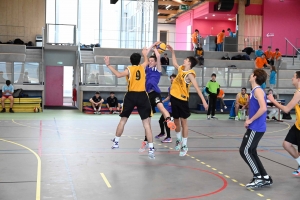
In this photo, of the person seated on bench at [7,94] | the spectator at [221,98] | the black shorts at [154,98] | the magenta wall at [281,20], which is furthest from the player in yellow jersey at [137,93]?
the magenta wall at [281,20]

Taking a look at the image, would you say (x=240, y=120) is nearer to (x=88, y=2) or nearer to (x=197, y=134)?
(x=197, y=134)

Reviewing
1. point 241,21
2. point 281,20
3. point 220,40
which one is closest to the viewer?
point 220,40

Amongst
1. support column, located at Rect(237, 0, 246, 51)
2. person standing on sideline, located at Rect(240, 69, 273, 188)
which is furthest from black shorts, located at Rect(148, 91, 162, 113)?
support column, located at Rect(237, 0, 246, 51)

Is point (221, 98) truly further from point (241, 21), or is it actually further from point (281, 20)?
point (281, 20)

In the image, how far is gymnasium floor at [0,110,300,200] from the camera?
662cm

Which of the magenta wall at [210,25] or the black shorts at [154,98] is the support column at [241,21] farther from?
the black shorts at [154,98]

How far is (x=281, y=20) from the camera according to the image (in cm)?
3562

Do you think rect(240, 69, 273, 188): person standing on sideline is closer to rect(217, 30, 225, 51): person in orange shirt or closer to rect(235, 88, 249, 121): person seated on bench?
rect(235, 88, 249, 121): person seated on bench

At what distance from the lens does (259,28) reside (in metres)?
35.5

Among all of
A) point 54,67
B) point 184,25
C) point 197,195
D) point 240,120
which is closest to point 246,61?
point 240,120

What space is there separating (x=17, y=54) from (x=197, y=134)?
14.9 metres

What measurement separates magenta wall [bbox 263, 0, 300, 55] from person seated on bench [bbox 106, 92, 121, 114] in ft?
58.4

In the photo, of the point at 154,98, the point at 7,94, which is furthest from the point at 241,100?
the point at 7,94

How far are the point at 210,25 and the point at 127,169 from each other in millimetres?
33760
